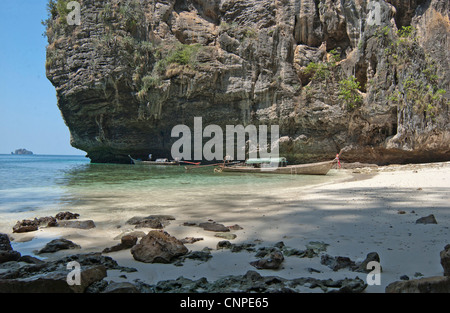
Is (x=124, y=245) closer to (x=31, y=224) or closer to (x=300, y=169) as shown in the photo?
(x=31, y=224)

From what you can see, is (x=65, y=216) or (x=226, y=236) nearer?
(x=226, y=236)

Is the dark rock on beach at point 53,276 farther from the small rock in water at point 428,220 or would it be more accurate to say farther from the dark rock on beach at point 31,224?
the small rock in water at point 428,220

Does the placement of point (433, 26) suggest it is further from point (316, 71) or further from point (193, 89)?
point (193, 89)

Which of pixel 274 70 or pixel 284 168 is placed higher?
pixel 274 70

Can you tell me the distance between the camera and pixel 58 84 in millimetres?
27625

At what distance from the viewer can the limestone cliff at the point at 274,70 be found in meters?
20.0

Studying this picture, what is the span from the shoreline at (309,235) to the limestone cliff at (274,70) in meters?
16.2

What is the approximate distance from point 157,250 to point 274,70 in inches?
937

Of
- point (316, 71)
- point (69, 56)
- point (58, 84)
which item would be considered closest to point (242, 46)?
point (316, 71)

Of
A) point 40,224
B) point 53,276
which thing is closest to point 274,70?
point 40,224

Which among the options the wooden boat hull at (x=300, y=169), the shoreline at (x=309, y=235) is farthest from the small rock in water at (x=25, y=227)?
the wooden boat hull at (x=300, y=169)

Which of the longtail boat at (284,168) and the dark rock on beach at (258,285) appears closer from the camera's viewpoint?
the dark rock on beach at (258,285)

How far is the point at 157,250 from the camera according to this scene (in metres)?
3.03

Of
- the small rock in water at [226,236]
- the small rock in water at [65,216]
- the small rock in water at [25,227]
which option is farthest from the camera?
the small rock in water at [65,216]
